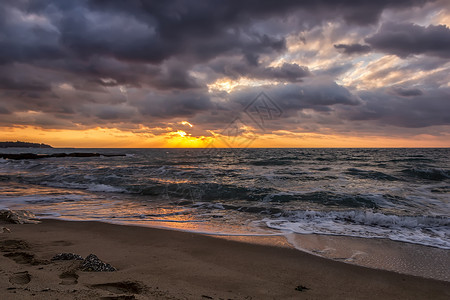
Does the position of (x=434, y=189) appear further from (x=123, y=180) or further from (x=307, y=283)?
(x=123, y=180)

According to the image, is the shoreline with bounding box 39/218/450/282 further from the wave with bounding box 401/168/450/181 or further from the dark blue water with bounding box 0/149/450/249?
the wave with bounding box 401/168/450/181

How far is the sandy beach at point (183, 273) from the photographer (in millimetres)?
2902

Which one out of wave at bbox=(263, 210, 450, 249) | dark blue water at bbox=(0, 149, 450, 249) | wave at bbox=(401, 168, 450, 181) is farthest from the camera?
wave at bbox=(401, 168, 450, 181)

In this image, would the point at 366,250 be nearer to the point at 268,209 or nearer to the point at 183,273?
the point at 183,273

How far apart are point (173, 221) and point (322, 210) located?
471 centimetres

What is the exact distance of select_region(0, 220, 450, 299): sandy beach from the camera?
290cm

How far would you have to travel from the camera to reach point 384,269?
13.8ft

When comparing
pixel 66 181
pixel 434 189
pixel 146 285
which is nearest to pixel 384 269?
pixel 146 285

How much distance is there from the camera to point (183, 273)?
3633 millimetres

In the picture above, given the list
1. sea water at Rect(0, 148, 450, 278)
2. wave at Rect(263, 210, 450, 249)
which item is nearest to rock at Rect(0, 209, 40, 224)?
sea water at Rect(0, 148, 450, 278)

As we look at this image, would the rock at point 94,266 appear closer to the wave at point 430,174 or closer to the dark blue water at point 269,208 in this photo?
the dark blue water at point 269,208

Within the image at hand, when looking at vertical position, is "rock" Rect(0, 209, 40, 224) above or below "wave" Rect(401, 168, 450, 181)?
above

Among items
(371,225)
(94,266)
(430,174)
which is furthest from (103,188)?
(430,174)

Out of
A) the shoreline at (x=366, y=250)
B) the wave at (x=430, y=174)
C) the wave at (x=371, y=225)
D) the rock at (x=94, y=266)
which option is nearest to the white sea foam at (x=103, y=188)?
the shoreline at (x=366, y=250)
